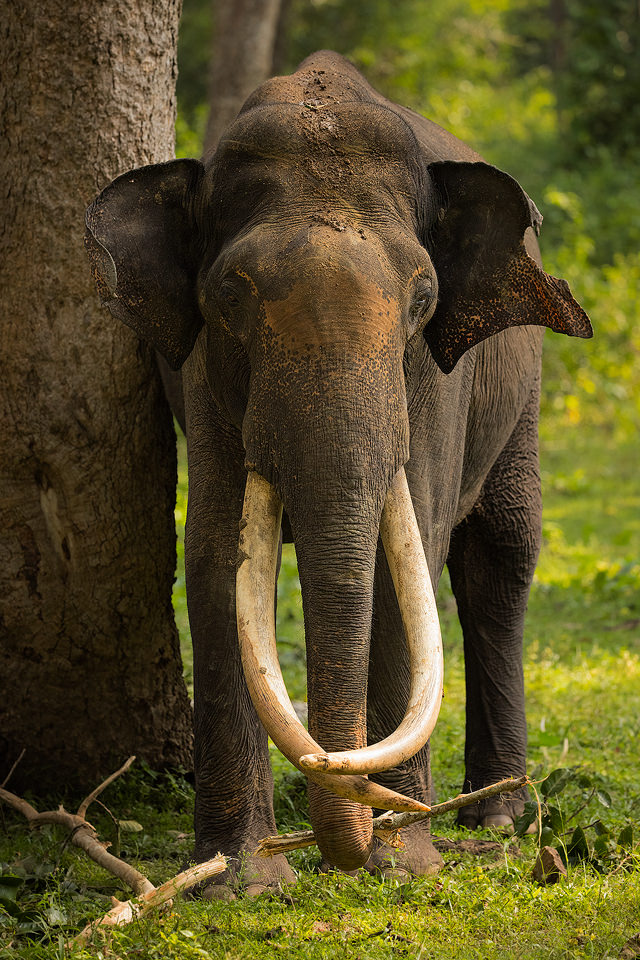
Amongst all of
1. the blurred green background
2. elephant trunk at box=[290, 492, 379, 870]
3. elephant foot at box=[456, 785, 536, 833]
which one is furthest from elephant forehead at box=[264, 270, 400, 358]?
the blurred green background

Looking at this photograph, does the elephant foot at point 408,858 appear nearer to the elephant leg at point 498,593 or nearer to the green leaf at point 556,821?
the green leaf at point 556,821

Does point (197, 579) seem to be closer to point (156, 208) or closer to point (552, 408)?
point (156, 208)

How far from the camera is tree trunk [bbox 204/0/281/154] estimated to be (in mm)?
13094

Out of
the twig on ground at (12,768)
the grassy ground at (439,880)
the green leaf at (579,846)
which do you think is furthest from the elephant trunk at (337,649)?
the twig on ground at (12,768)

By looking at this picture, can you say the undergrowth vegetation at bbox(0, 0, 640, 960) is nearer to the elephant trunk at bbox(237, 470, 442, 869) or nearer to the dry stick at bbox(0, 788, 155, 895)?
the dry stick at bbox(0, 788, 155, 895)

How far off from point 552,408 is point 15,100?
10.3 metres

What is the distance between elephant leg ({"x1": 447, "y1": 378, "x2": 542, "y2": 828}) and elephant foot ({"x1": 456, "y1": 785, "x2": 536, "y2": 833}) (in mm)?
145

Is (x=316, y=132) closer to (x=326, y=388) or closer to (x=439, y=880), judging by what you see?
(x=326, y=388)

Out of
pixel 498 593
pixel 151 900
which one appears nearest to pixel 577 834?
pixel 151 900

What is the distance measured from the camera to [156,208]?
3.93 meters

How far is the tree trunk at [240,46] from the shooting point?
13.1 meters

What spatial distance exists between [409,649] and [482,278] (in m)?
1.33

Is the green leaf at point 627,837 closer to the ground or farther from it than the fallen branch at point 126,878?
farther from it

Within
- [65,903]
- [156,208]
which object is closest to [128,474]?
[156,208]
